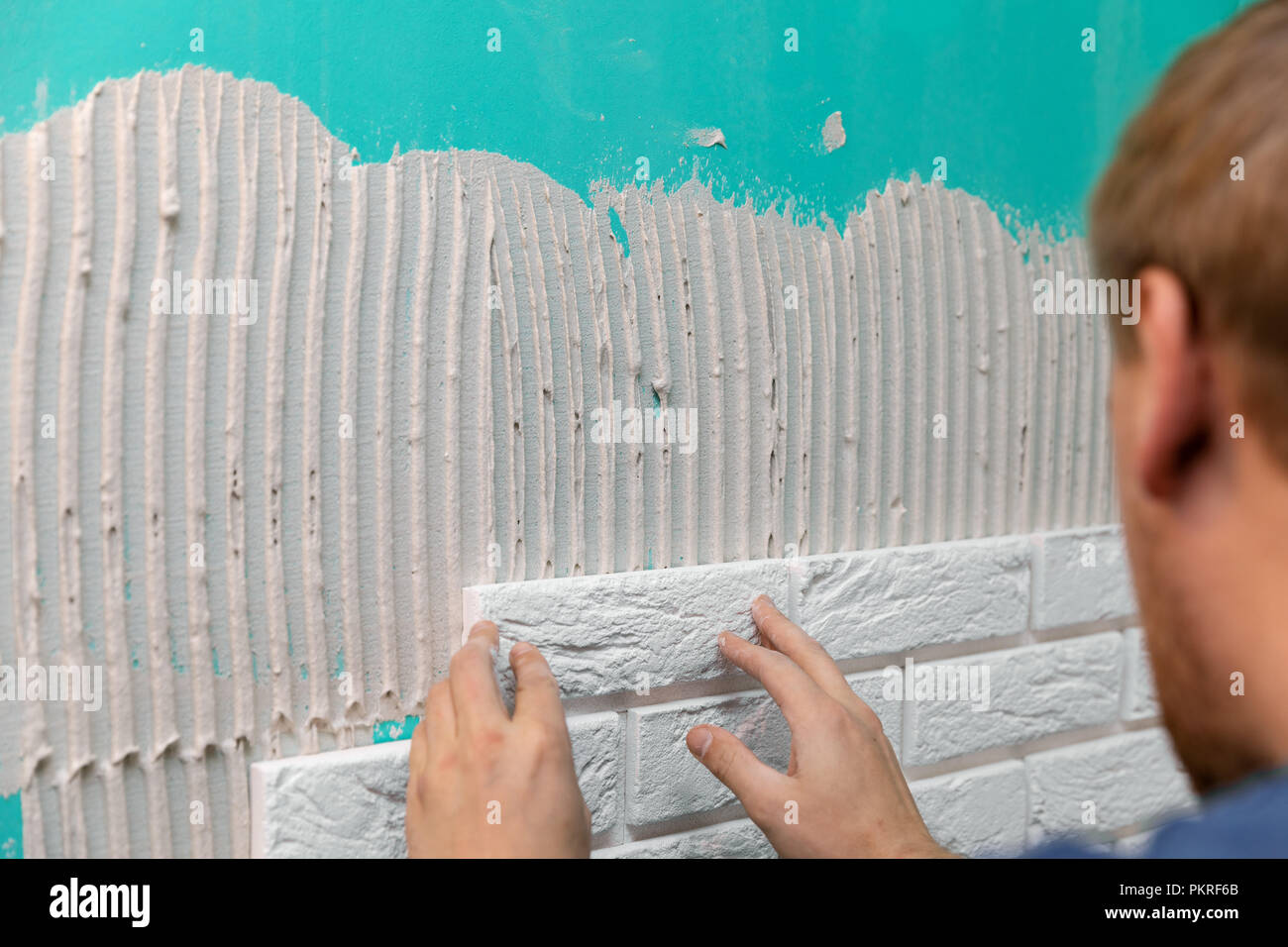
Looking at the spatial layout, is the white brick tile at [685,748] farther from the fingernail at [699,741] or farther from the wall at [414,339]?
the wall at [414,339]

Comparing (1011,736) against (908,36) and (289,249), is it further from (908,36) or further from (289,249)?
(289,249)

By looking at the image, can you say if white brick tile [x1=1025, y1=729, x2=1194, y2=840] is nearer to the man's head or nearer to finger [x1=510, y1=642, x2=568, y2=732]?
finger [x1=510, y1=642, x2=568, y2=732]

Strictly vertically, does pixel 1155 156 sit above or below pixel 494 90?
below

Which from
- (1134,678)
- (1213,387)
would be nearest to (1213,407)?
(1213,387)

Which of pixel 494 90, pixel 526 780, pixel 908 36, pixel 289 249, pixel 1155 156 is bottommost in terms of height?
pixel 526 780

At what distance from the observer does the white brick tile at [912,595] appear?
36.5 inches

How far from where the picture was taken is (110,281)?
683 mm

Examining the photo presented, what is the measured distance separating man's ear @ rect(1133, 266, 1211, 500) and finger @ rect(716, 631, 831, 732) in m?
0.45

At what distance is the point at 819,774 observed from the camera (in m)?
0.75

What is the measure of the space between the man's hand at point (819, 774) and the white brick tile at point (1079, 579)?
0.35 metres

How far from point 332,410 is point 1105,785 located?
927 millimetres

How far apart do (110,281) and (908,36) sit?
2.48 ft

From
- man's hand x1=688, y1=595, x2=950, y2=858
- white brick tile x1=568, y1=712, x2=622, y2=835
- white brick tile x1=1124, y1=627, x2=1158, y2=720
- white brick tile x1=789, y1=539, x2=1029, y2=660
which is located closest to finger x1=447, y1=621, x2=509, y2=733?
white brick tile x1=568, y1=712, x2=622, y2=835
